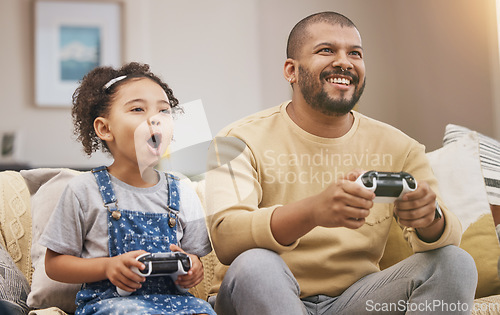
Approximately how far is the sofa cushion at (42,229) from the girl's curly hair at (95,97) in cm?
15

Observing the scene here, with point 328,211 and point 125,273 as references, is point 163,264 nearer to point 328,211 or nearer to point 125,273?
point 125,273

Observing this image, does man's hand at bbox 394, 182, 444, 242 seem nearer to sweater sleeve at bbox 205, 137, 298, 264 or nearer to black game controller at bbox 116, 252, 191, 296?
sweater sleeve at bbox 205, 137, 298, 264

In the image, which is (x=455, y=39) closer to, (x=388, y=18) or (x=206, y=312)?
(x=388, y=18)

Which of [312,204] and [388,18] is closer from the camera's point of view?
[312,204]

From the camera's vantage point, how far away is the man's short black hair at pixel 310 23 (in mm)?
1336

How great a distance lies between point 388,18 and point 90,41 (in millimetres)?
1891

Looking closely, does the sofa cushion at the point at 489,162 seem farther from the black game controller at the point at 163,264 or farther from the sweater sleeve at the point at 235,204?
the black game controller at the point at 163,264

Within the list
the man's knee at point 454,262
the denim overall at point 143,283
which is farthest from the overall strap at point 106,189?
the man's knee at point 454,262

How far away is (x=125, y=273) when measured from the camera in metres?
0.99

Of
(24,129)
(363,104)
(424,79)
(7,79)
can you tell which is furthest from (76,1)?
(424,79)

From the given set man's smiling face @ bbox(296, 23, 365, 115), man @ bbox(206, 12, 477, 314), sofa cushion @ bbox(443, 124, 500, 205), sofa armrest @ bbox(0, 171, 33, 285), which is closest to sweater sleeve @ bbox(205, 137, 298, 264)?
man @ bbox(206, 12, 477, 314)

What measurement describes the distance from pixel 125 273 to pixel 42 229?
0.42 metres

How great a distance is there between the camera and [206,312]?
1.05 meters

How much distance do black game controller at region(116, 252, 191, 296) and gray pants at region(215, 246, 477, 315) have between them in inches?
3.3
